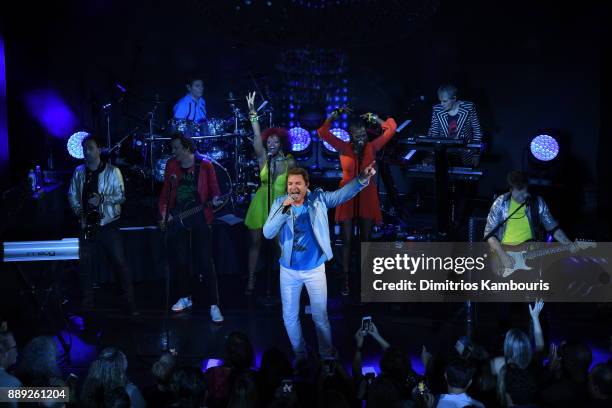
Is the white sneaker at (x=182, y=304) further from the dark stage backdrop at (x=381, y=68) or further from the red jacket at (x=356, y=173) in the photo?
the dark stage backdrop at (x=381, y=68)

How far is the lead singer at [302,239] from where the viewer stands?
20.5 ft

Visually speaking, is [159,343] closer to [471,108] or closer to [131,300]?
[131,300]

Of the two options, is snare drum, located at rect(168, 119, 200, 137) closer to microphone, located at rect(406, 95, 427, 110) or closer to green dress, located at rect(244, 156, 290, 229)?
microphone, located at rect(406, 95, 427, 110)

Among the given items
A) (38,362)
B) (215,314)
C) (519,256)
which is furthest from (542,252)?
(38,362)

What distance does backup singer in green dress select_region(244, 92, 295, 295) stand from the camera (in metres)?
8.08

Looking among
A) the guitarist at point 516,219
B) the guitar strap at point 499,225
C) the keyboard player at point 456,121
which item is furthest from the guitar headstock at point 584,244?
the keyboard player at point 456,121

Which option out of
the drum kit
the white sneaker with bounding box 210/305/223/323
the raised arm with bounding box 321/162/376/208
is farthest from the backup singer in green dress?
the drum kit

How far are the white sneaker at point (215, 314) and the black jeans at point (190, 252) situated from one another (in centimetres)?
7

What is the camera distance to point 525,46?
1099 cm

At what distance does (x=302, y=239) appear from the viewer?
6289 millimetres

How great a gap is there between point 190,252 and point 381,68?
494cm

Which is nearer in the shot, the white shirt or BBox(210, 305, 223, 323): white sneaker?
BBox(210, 305, 223, 323): white sneaker

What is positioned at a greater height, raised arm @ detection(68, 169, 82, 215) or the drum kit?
the drum kit

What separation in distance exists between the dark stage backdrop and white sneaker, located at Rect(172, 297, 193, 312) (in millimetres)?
3448
